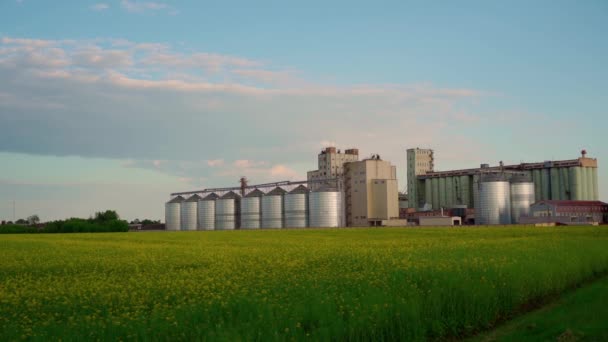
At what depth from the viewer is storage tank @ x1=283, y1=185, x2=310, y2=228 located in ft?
471

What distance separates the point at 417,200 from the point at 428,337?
175947 mm

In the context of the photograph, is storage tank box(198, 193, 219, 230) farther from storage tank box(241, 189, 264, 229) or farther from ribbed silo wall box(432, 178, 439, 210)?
ribbed silo wall box(432, 178, 439, 210)

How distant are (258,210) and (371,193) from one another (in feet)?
96.2

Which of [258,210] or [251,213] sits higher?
[258,210]

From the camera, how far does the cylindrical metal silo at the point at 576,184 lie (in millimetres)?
148750

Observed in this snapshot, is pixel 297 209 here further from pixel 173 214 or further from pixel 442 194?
pixel 442 194

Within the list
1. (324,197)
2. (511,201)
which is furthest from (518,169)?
(324,197)

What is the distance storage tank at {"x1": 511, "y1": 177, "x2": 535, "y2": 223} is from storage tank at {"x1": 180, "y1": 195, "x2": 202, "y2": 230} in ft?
278

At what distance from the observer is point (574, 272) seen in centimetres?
2712

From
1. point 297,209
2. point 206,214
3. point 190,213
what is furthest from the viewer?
point 190,213

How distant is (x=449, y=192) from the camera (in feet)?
565

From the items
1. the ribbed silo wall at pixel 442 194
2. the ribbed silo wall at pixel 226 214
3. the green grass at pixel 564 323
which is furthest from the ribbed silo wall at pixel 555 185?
the green grass at pixel 564 323

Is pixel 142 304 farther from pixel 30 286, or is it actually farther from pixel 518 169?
pixel 518 169

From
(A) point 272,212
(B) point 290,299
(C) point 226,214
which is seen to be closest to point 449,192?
(A) point 272,212
